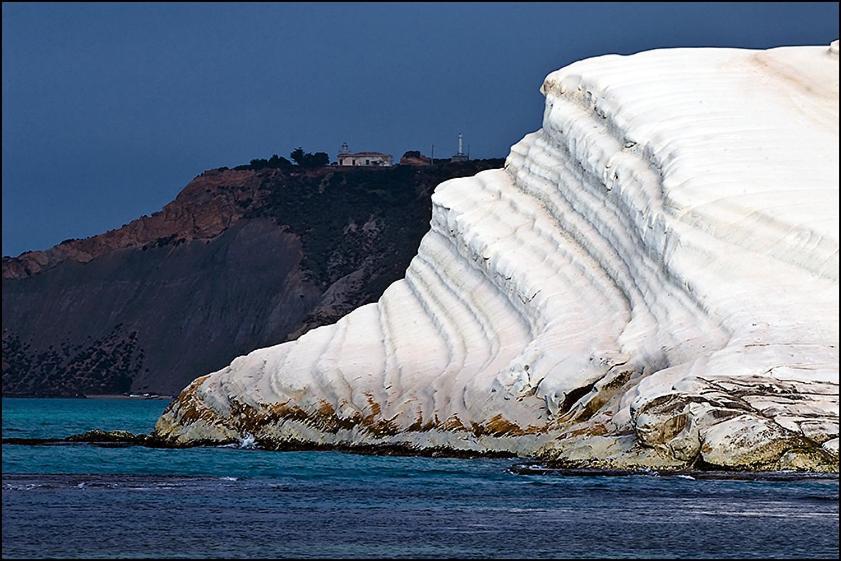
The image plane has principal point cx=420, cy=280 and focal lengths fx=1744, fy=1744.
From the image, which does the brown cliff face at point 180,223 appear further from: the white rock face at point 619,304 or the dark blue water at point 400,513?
the dark blue water at point 400,513

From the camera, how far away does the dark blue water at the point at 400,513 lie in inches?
968

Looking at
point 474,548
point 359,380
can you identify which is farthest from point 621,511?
point 359,380

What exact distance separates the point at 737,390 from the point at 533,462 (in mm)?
6943

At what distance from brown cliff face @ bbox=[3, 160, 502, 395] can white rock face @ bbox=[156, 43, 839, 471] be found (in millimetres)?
82961

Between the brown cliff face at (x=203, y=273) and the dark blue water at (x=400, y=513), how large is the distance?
101209 millimetres

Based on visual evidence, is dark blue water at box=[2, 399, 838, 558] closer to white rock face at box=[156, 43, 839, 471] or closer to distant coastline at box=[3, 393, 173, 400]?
white rock face at box=[156, 43, 839, 471]

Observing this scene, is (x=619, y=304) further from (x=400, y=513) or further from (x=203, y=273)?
(x=203, y=273)

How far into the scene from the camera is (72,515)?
95.3 ft

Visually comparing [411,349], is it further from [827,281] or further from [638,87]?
[827,281]

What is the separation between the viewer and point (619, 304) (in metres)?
47.7

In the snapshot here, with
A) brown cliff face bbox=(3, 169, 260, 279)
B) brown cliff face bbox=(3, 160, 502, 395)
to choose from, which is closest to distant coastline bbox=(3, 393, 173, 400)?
brown cliff face bbox=(3, 160, 502, 395)

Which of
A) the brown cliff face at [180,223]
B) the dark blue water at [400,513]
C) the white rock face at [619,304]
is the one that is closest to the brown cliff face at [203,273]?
the brown cliff face at [180,223]

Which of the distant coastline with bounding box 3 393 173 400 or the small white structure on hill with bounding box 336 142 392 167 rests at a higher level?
Result: the small white structure on hill with bounding box 336 142 392 167

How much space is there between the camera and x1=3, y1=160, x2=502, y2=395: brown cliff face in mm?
150375
